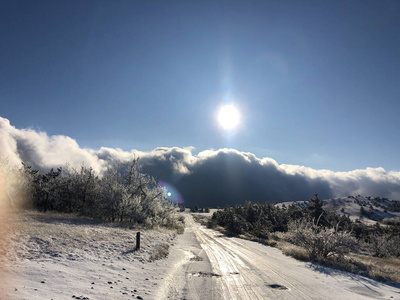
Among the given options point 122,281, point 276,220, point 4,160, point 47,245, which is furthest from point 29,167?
point 276,220

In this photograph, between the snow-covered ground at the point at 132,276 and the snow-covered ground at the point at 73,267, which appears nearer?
the snow-covered ground at the point at 73,267

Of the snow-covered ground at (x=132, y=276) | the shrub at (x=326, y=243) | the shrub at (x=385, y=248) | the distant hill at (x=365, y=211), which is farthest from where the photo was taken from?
the distant hill at (x=365, y=211)

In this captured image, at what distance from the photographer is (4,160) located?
30344 millimetres

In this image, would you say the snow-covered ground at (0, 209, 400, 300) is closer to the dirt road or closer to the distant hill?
the dirt road

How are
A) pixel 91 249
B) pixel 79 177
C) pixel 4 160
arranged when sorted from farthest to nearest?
pixel 79 177, pixel 4 160, pixel 91 249

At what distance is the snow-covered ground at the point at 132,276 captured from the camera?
7.03m

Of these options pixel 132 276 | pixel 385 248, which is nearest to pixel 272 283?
pixel 132 276

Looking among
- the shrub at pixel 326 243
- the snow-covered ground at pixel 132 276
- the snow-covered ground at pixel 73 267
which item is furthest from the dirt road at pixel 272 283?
the shrub at pixel 326 243

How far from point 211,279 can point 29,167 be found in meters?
44.4

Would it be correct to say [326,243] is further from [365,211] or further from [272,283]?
[365,211]

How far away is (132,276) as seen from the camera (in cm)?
952

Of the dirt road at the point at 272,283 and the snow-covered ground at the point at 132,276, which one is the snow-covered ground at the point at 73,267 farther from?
the dirt road at the point at 272,283

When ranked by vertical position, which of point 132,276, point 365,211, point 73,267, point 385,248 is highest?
point 365,211

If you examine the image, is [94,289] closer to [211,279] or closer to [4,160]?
[211,279]
